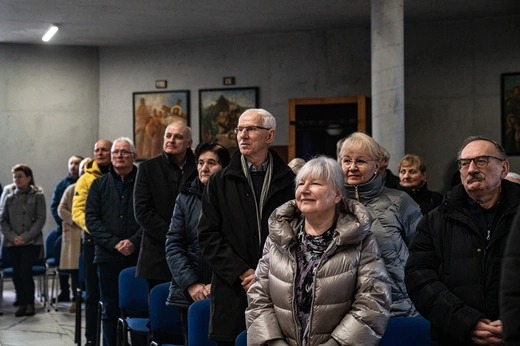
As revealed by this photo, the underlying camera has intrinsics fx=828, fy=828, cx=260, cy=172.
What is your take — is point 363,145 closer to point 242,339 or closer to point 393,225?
point 393,225

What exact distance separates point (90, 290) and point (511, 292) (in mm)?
5705

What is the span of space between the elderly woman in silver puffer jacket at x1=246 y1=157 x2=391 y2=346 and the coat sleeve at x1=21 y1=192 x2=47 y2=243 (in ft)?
22.2

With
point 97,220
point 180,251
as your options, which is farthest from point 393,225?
point 97,220

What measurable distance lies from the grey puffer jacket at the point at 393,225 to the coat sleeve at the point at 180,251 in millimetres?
1227

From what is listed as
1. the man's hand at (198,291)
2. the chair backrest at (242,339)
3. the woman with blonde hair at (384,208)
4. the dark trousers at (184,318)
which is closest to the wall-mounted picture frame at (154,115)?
the dark trousers at (184,318)

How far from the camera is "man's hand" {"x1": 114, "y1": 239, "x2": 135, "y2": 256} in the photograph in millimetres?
6613

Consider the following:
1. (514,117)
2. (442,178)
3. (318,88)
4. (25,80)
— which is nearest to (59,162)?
(25,80)

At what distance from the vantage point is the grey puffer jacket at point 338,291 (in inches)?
133

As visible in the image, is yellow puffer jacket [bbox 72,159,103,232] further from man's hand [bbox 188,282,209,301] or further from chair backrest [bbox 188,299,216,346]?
chair backrest [bbox 188,299,216,346]

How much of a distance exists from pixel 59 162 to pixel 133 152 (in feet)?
25.5

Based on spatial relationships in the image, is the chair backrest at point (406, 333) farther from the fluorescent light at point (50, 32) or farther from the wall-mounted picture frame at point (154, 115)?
the wall-mounted picture frame at point (154, 115)

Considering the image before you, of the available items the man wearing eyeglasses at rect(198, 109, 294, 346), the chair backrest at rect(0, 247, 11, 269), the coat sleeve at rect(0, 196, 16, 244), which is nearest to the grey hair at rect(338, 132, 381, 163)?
the man wearing eyeglasses at rect(198, 109, 294, 346)

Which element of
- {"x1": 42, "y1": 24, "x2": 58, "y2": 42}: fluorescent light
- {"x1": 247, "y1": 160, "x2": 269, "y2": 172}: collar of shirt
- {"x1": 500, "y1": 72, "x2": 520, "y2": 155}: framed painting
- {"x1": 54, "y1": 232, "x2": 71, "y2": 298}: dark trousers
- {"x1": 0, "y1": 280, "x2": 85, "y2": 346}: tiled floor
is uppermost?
{"x1": 42, "y1": 24, "x2": 58, "y2": 42}: fluorescent light

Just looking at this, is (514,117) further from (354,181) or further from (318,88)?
(354,181)
